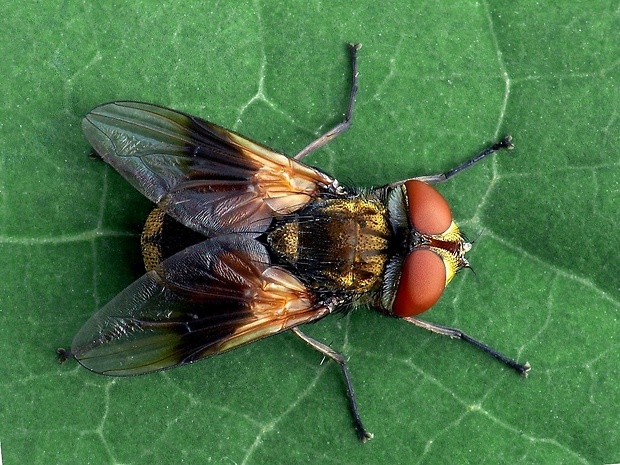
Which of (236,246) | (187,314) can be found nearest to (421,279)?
(236,246)

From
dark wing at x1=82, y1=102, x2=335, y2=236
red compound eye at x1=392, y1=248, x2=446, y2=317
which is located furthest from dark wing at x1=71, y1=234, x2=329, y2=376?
red compound eye at x1=392, y1=248, x2=446, y2=317

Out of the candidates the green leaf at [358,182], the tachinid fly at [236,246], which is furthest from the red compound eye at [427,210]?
the green leaf at [358,182]

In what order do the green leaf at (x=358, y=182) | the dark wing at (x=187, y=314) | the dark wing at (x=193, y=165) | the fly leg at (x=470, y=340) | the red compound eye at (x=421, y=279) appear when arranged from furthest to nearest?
the fly leg at (x=470, y=340), the green leaf at (x=358, y=182), the dark wing at (x=193, y=165), the red compound eye at (x=421, y=279), the dark wing at (x=187, y=314)

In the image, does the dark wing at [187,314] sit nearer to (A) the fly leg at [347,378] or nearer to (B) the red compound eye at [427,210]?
(A) the fly leg at [347,378]

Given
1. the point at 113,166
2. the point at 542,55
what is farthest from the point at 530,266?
the point at 113,166

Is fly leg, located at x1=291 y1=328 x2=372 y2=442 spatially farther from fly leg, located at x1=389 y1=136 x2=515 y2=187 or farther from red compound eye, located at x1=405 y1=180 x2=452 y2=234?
fly leg, located at x1=389 y1=136 x2=515 y2=187
